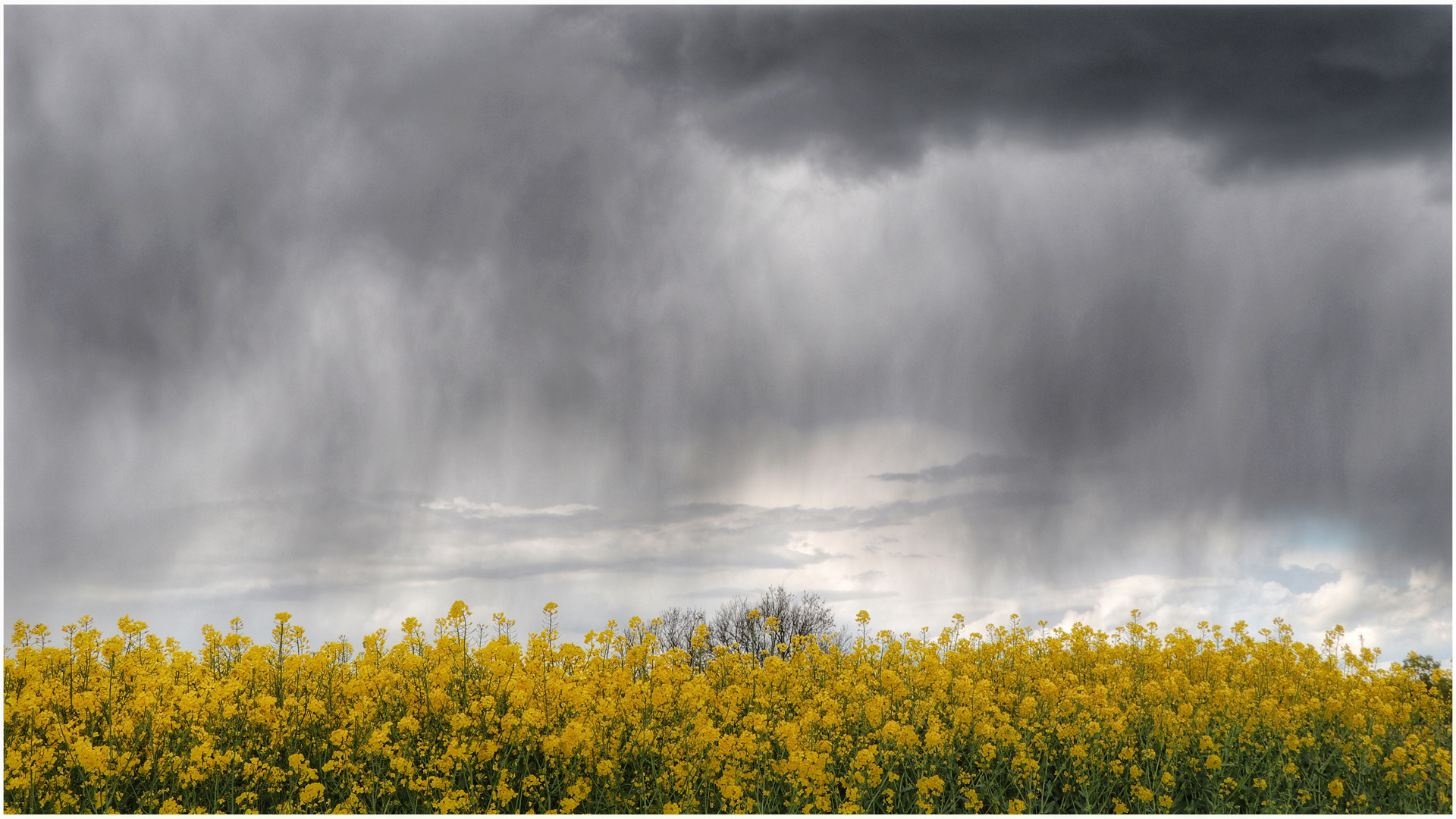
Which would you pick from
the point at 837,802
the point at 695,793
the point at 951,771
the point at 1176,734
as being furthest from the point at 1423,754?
the point at 695,793

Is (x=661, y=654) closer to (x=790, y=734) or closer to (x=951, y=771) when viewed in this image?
(x=790, y=734)

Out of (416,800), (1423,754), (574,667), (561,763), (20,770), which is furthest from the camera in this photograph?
(574,667)

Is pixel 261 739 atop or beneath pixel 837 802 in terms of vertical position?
atop

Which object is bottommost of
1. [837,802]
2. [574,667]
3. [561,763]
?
[837,802]

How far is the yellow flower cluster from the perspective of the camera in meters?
6.89

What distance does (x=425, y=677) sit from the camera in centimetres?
812

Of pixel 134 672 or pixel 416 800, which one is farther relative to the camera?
pixel 134 672

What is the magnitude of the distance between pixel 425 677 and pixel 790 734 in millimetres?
3729

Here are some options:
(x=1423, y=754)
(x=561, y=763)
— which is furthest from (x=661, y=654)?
(x=1423, y=754)

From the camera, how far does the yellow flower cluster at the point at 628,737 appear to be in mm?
6891

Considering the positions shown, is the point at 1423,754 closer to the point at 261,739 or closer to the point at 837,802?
the point at 837,802

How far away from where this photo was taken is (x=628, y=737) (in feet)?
25.9

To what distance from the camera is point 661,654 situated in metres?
9.01

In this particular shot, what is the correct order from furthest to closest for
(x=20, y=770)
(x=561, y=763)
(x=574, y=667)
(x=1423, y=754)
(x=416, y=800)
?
(x=574, y=667) < (x=1423, y=754) < (x=561, y=763) < (x=416, y=800) < (x=20, y=770)
